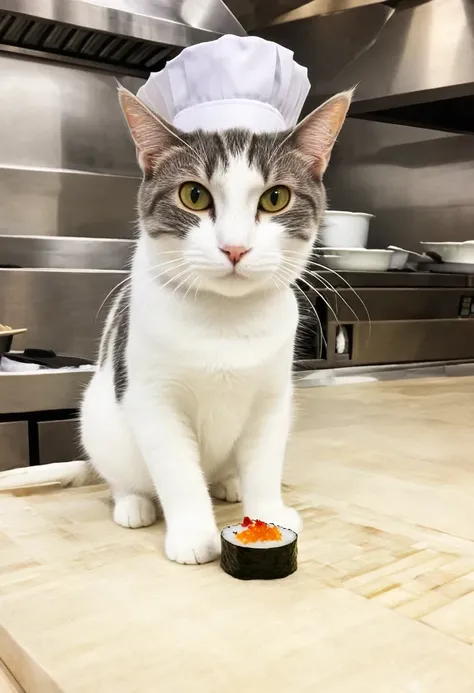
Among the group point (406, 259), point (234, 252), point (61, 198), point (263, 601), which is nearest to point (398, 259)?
point (406, 259)

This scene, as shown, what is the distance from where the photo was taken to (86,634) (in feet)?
2.14

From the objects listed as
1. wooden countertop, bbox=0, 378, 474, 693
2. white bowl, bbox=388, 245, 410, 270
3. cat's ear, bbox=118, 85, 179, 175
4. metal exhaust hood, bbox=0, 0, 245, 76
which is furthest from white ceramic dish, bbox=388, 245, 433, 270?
cat's ear, bbox=118, 85, 179, 175

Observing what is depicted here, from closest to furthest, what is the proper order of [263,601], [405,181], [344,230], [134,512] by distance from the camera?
[263,601] → [134,512] → [344,230] → [405,181]

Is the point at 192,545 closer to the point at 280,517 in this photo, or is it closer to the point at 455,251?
the point at 280,517

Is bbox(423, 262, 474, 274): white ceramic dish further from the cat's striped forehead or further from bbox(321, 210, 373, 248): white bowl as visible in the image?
the cat's striped forehead

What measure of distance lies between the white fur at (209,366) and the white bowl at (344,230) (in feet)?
4.07

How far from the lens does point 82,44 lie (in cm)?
199

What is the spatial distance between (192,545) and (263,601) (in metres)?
0.14

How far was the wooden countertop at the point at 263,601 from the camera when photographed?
1.93ft

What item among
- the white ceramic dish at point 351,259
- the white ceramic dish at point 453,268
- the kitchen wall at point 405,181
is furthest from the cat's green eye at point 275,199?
the kitchen wall at point 405,181

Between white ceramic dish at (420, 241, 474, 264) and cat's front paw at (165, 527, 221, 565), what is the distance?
1.81m

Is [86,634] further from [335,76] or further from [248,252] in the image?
[335,76]

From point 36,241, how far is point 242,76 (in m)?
1.01

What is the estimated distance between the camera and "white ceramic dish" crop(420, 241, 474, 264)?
238cm
